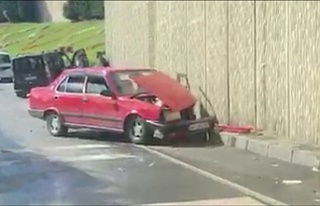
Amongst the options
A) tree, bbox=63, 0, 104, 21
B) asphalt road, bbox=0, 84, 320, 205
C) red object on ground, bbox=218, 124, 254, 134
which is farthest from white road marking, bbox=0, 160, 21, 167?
tree, bbox=63, 0, 104, 21

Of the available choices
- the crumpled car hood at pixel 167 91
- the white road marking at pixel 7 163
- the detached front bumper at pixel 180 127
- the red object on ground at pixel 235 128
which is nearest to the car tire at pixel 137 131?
the detached front bumper at pixel 180 127

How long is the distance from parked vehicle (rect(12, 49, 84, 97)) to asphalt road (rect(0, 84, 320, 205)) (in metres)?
0.44

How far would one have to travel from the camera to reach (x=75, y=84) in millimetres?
17547

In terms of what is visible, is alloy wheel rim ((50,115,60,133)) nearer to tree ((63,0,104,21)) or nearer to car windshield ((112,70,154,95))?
car windshield ((112,70,154,95))

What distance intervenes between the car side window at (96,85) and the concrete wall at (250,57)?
2281 millimetres

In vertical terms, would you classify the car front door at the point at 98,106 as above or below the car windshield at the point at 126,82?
below

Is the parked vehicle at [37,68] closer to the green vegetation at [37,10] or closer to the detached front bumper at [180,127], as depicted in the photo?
the green vegetation at [37,10]

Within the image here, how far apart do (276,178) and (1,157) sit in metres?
4.81

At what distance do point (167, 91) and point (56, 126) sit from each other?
2.47 m

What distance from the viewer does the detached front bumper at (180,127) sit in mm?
15844

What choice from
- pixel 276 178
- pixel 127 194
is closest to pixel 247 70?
pixel 276 178

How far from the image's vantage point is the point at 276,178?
1197 centimetres

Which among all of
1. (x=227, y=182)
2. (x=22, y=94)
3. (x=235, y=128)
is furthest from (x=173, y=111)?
(x=227, y=182)

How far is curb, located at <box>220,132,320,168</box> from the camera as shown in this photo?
43.0ft
